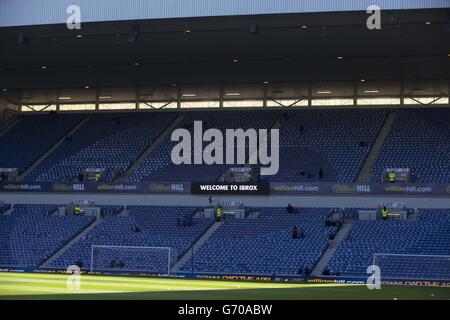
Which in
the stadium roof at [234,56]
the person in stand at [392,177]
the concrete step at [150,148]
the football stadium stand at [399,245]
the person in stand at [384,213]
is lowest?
the football stadium stand at [399,245]

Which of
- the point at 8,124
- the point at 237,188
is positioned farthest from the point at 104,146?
the point at 237,188

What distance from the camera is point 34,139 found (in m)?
50.8

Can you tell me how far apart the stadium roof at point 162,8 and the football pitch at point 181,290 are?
11072 millimetres

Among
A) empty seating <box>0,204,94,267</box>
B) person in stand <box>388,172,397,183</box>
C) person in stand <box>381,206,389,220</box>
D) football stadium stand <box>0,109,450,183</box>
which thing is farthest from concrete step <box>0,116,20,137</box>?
person in stand <box>381,206,389,220</box>

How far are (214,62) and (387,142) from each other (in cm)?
1053

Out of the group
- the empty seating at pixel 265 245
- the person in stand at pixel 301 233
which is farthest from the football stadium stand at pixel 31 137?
the person in stand at pixel 301 233

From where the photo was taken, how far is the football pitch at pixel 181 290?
22.9 meters

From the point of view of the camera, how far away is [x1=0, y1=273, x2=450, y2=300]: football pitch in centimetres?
2294

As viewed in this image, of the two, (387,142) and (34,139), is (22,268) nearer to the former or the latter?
(34,139)

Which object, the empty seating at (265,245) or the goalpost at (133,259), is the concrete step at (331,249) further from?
the goalpost at (133,259)

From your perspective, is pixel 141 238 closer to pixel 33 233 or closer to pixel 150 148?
pixel 33 233

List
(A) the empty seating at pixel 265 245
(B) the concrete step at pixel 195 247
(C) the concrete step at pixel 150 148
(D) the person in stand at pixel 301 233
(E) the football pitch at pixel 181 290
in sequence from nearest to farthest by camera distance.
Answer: (E) the football pitch at pixel 181 290 → (A) the empty seating at pixel 265 245 → (B) the concrete step at pixel 195 247 → (D) the person in stand at pixel 301 233 → (C) the concrete step at pixel 150 148

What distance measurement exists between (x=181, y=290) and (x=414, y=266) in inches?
395

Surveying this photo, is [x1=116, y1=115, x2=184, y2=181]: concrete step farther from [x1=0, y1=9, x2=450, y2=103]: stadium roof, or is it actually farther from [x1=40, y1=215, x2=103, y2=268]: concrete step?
[x1=40, y1=215, x2=103, y2=268]: concrete step
